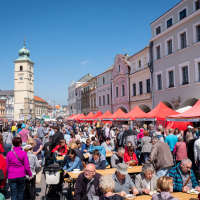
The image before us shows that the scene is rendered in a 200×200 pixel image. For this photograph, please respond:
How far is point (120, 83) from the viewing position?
1328 inches

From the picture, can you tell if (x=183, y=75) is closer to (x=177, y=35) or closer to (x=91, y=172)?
(x=177, y=35)

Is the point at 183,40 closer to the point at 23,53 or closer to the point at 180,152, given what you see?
the point at 180,152

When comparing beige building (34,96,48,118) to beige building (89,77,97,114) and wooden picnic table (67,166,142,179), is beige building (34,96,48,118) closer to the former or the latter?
beige building (89,77,97,114)

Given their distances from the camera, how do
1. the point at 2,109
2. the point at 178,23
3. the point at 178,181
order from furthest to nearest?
1. the point at 2,109
2. the point at 178,23
3. the point at 178,181

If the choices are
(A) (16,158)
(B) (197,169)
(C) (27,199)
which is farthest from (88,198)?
(B) (197,169)

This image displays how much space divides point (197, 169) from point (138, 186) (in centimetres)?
370

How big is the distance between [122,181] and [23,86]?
101m

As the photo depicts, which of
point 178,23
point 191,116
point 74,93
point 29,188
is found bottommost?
point 29,188

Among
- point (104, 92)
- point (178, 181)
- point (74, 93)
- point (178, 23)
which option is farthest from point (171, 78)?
point (74, 93)

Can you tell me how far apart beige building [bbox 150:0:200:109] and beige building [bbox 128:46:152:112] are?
5.37 feet

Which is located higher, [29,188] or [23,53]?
[23,53]

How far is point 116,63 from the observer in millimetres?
35438

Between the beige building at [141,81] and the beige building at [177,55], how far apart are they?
5.37 feet

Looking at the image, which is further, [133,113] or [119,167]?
[133,113]
